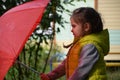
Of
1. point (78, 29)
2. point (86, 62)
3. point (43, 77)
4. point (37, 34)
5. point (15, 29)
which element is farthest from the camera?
point (37, 34)

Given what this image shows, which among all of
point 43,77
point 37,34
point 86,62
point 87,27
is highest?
point 87,27

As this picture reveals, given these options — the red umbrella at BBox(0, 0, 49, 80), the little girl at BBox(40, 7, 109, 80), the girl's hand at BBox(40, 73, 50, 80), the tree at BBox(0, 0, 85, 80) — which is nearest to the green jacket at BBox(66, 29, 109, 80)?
the little girl at BBox(40, 7, 109, 80)

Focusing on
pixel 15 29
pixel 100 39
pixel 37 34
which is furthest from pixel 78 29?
pixel 37 34

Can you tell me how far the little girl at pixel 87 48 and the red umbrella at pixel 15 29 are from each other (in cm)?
34

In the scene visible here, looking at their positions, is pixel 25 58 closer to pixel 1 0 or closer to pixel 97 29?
pixel 1 0

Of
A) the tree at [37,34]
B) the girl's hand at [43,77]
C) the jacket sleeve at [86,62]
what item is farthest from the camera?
the tree at [37,34]

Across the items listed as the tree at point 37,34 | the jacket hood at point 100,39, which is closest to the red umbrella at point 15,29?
the jacket hood at point 100,39

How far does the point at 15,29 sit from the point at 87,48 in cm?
64

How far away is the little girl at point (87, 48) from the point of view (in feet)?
11.3

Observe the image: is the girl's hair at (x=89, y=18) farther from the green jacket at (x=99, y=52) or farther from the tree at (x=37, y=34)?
the tree at (x=37, y=34)

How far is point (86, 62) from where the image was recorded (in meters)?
3.41

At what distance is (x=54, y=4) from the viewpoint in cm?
644

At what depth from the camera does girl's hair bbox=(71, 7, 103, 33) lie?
3.59 metres

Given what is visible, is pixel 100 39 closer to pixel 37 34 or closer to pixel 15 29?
pixel 15 29
